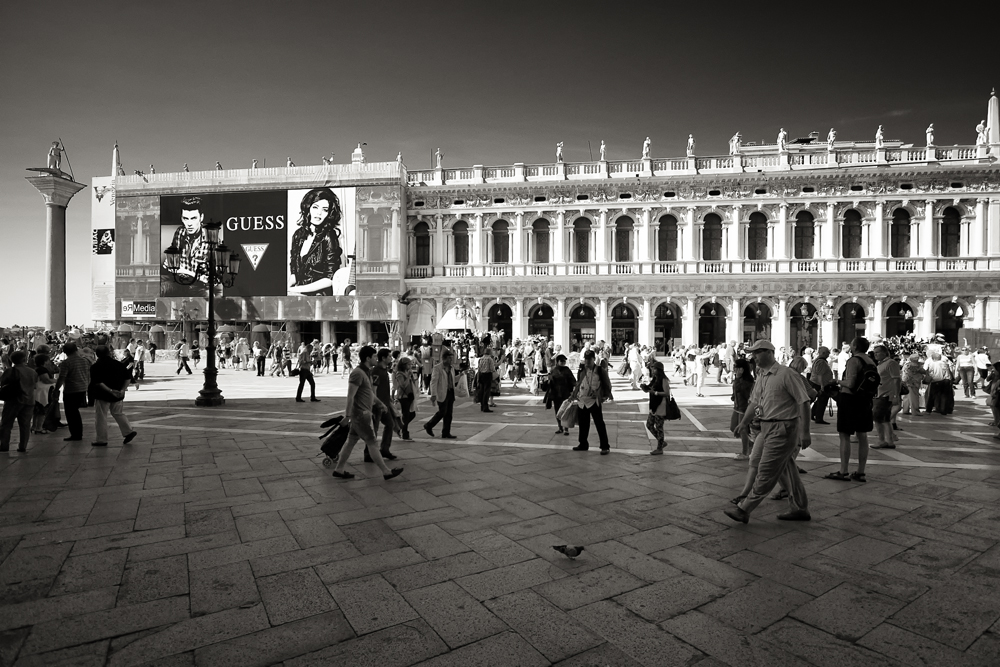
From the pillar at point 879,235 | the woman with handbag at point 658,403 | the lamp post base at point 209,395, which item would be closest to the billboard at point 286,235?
the lamp post base at point 209,395

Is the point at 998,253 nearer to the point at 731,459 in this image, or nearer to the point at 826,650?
the point at 731,459

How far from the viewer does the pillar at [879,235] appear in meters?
29.6

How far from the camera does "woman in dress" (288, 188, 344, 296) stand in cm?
3362

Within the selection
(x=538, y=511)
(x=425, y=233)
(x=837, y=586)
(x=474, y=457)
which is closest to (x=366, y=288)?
(x=425, y=233)

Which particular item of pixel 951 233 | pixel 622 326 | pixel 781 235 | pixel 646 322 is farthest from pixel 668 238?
pixel 951 233

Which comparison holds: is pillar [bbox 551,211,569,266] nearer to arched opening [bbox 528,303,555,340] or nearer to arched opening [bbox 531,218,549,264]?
arched opening [bbox 531,218,549,264]

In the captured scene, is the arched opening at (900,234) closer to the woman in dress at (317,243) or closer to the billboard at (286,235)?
the billboard at (286,235)

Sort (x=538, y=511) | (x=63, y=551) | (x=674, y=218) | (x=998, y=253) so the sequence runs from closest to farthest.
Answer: (x=63, y=551)
(x=538, y=511)
(x=998, y=253)
(x=674, y=218)

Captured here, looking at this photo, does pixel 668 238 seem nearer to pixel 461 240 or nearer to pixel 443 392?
pixel 461 240

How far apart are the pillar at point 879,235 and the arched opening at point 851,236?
2.33 feet

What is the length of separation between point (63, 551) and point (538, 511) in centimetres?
371

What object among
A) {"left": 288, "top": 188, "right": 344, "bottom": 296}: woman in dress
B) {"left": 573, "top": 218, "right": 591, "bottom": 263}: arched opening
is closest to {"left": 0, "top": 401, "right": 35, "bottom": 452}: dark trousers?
{"left": 288, "top": 188, "right": 344, "bottom": 296}: woman in dress

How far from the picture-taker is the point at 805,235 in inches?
1214

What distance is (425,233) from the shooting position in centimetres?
3441
